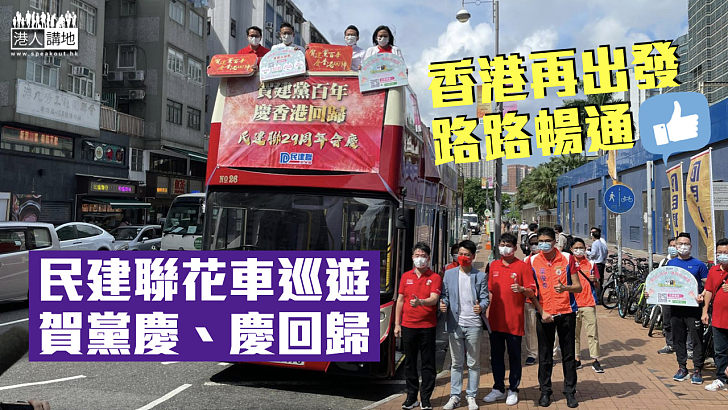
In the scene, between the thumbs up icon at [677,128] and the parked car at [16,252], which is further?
the parked car at [16,252]

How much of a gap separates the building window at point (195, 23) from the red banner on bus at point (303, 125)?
3250 cm

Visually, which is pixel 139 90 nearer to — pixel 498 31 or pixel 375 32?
pixel 498 31

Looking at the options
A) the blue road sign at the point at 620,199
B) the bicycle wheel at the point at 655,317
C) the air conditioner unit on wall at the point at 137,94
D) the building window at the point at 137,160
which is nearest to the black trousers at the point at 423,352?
the bicycle wheel at the point at 655,317

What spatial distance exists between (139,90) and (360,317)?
1213 inches

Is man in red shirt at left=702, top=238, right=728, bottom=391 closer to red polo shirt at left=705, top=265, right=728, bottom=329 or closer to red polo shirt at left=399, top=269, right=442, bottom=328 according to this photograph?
red polo shirt at left=705, top=265, right=728, bottom=329

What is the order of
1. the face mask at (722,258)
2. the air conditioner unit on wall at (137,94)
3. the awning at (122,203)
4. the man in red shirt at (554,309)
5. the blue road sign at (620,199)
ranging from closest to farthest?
the man in red shirt at (554,309) → the face mask at (722,258) → the blue road sign at (620,199) → the awning at (122,203) → the air conditioner unit on wall at (137,94)

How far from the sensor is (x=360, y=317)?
22.7 feet

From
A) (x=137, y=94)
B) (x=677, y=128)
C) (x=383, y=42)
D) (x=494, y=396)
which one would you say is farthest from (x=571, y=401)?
(x=137, y=94)

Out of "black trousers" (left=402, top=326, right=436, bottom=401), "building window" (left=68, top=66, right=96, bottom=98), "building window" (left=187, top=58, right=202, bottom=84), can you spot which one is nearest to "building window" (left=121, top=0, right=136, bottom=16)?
"building window" (left=187, top=58, right=202, bottom=84)

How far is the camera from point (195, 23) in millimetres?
38156

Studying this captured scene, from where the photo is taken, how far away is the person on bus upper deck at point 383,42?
320 inches

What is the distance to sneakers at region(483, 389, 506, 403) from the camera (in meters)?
6.88

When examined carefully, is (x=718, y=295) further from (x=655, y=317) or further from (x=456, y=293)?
(x=655, y=317)

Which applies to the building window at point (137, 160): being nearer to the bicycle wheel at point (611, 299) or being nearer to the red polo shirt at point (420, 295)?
the bicycle wheel at point (611, 299)
